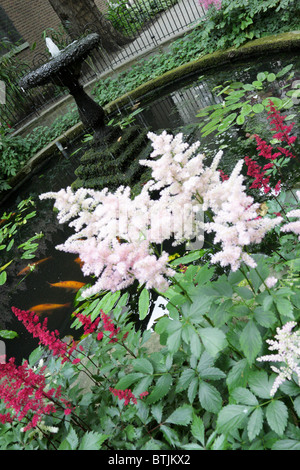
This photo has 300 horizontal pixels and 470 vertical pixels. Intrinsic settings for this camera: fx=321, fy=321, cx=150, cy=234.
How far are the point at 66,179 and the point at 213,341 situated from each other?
6.12 metres

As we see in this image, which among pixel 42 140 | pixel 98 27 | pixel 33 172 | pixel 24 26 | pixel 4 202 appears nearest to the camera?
pixel 4 202

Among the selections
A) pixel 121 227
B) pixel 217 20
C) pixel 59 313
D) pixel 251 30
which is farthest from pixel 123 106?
pixel 121 227

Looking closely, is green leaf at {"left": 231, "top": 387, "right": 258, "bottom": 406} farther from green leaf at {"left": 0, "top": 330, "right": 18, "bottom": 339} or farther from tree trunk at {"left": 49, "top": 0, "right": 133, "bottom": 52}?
tree trunk at {"left": 49, "top": 0, "right": 133, "bottom": 52}

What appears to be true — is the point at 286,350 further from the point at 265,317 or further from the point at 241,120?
the point at 241,120

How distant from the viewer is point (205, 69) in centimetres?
721

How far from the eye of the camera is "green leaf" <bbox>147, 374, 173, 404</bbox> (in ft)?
4.78

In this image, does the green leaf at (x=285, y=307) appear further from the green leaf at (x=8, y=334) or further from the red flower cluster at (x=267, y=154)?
the green leaf at (x=8, y=334)

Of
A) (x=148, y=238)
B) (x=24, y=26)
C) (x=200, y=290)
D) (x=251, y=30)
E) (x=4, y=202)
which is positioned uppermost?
(x=24, y=26)

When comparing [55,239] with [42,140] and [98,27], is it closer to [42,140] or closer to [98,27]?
[42,140]

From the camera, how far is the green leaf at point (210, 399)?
1321 mm

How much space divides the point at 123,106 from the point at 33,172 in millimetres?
2990

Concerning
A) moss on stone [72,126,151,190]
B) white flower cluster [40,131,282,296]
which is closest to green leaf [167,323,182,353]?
white flower cluster [40,131,282,296]

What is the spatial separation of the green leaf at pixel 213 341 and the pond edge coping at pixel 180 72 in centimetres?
561

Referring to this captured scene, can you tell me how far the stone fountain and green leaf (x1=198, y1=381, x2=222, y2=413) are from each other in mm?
4206
